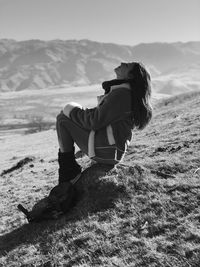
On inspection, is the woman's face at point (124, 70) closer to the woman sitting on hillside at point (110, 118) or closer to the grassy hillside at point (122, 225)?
the woman sitting on hillside at point (110, 118)

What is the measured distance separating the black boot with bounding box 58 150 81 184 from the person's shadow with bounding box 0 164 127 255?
0.82 feet

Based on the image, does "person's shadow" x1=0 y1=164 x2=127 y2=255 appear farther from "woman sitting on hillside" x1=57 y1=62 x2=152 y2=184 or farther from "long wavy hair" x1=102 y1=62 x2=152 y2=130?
"long wavy hair" x1=102 y1=62 x2=152 y2=130

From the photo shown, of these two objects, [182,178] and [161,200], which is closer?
[161,200]

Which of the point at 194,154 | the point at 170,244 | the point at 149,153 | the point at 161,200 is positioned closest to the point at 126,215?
the point at 161,200

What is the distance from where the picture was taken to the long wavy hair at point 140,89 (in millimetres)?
7898

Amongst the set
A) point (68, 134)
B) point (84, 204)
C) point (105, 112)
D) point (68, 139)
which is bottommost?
point (84, 204)

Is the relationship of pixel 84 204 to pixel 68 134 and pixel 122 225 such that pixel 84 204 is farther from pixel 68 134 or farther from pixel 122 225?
pixel 68 134

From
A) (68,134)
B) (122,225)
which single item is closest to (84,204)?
(122,225)

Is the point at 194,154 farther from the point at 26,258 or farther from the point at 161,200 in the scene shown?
the point at 26,258

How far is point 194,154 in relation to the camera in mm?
10578

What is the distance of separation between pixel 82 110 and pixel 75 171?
1.50 m

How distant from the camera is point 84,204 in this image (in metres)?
7.95

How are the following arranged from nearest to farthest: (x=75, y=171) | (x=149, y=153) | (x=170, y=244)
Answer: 1. (x=170, y=244)
2. (x=75, y=171)
3. (x=149, y=153)

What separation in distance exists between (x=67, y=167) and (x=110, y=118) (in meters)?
1.54
